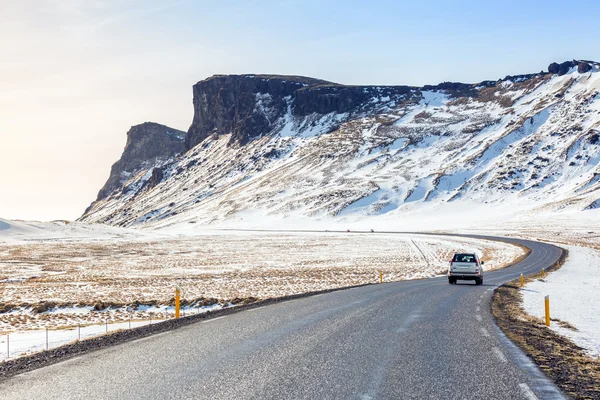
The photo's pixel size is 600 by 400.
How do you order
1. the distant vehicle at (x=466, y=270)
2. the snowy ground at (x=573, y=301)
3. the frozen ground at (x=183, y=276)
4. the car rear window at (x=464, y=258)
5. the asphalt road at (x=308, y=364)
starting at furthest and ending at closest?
1. the car rear window at (x=464, y=258)
2. the distant vehicle at (x=466, y=270)
3. the frozen ground at (x=183, y=276)
4. the snowy ground at (x=573, y=301)
5. the asphalt road at (x=308, y=364)

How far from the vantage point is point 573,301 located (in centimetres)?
2369

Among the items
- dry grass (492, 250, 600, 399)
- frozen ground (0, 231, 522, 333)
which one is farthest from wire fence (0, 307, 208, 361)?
dry grass (492, 250, 600, 399)

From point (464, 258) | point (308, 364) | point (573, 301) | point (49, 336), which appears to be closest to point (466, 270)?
point (464, 258)

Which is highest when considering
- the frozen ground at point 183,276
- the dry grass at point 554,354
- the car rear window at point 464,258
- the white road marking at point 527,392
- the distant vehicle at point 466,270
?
the white road marking at point 527,392

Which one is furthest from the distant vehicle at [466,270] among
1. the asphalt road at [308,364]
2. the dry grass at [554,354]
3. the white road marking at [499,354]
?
the white road marking at [499,354]

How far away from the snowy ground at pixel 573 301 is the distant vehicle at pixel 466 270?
276 cm

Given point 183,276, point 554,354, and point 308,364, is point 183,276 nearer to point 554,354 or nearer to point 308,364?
point 308,364

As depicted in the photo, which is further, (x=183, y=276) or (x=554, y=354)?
(x=183, y=276)

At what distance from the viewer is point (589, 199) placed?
456ft

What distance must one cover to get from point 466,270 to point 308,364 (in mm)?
23744

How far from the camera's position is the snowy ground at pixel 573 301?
50.3ft

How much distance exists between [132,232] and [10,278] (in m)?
91.2

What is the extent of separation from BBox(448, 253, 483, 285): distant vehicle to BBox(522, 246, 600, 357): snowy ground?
109 inches

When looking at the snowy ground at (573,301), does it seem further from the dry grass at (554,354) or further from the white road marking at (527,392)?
the white road marking at (527,392)
